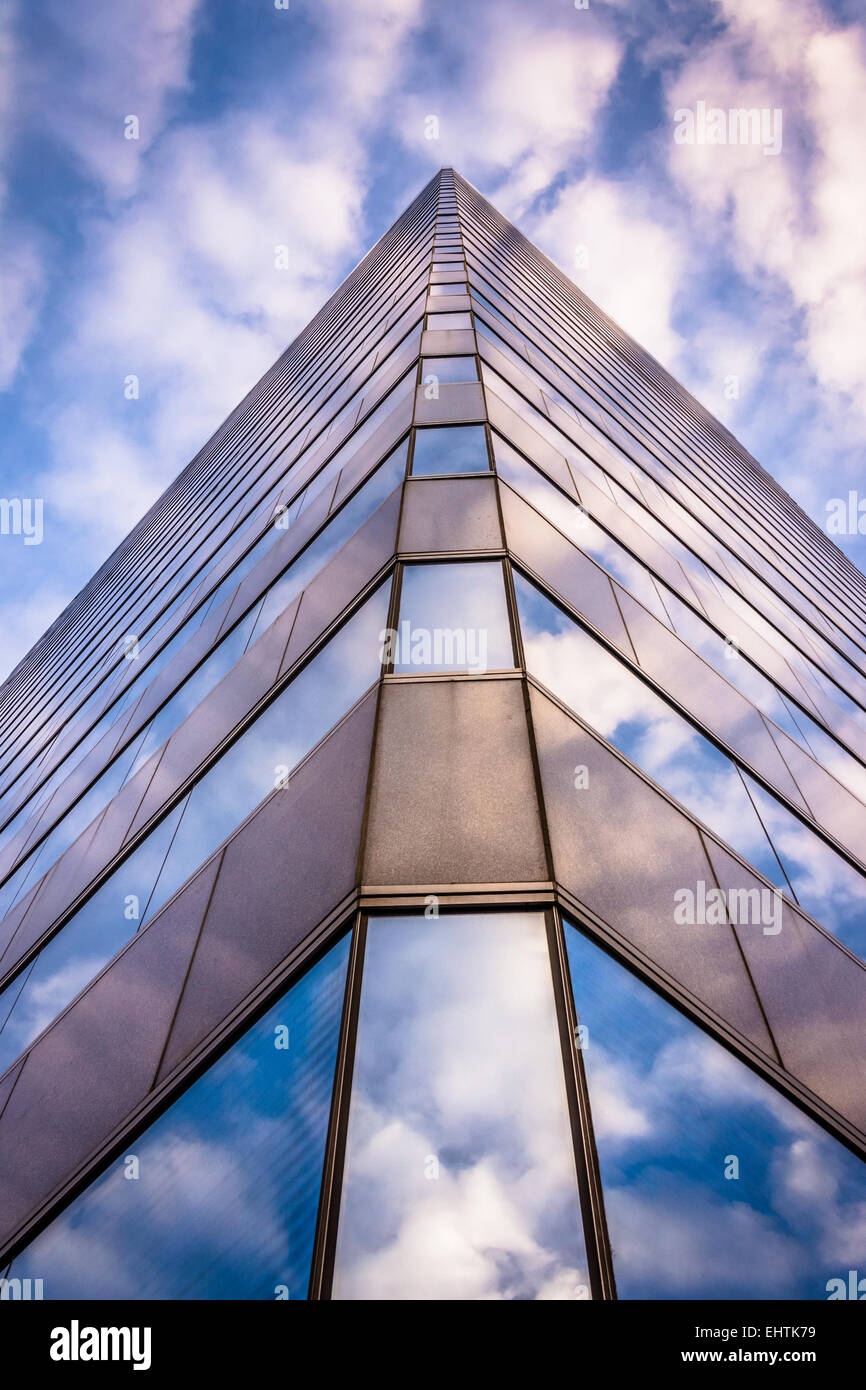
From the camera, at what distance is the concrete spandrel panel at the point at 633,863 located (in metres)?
4.54

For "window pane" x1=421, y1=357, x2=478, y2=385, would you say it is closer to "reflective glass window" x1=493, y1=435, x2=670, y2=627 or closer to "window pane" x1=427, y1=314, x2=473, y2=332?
"window pane" x1=427, y1=314, x2=473, y2=332

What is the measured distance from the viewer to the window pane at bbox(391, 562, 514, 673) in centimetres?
576

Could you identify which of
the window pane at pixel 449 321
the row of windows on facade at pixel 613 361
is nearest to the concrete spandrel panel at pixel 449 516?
the window pane at pixel 449 321

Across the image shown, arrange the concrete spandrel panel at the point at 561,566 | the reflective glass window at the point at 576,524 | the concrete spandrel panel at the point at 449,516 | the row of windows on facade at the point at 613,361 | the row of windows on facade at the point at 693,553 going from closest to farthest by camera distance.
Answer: the concrete spandrel panel at the point at 449,516 → the concrete spandrel panel at the point at 561,566 → the reflective glass window at the point at 576,524 → the row of windows on facade at the point at 693,553 → the row of windows on facade at the point at 613,361

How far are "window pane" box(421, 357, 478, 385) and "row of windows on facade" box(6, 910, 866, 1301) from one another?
7.65m

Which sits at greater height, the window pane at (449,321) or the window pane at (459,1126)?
the window pane at (449,321)

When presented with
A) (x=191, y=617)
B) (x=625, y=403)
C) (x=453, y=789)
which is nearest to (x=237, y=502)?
(x=191, y=617)

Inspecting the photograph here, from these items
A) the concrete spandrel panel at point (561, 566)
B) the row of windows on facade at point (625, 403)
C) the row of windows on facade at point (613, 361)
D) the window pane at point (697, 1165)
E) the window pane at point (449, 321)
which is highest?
the row of windows on facade at point (613, 361)

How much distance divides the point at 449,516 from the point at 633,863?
3.58 m

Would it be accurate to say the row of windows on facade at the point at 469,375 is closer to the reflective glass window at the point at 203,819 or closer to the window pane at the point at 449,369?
the window pane at the point at 449,369

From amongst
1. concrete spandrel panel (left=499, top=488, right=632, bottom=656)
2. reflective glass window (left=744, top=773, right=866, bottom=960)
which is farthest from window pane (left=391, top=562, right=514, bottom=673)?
reflective glass window (left=744, top=773, right=866, bottom=960)

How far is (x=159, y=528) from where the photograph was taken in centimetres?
2673

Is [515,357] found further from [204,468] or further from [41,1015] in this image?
[204,468]
